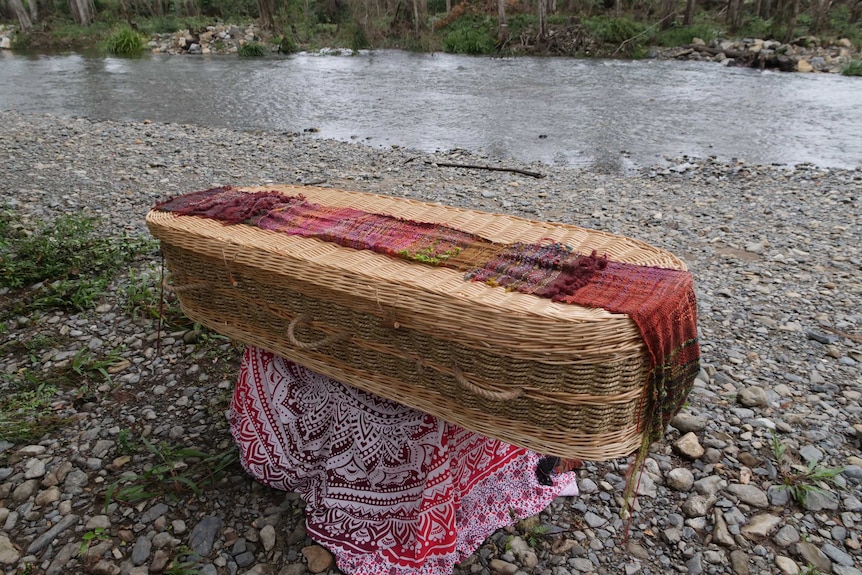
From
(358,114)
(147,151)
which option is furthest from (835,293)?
(358,114)

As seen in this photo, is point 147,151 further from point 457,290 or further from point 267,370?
point 457,290

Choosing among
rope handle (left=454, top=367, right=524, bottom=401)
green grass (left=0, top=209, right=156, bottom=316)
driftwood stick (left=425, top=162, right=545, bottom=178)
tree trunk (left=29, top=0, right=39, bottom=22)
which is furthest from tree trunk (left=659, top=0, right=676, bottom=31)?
tree trunk (left=29, top=0, right=39, bottom=22)

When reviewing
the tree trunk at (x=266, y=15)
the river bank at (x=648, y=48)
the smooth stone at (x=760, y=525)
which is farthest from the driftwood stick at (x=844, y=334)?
the tree trunk at (x=266, y=15)

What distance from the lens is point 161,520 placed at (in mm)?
2115

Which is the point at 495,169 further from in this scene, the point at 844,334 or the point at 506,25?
the point at 506,25

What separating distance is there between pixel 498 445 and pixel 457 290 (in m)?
0.79

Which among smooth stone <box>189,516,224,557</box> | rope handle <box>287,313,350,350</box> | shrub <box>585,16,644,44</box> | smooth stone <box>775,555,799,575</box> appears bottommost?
smooth stone <box>775,555,799,575</box>

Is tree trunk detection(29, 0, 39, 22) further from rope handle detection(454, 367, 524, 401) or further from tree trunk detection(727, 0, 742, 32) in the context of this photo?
rope handle detection(454, 367, 524, 401)

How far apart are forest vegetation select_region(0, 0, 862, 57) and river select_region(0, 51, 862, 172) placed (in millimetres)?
2446

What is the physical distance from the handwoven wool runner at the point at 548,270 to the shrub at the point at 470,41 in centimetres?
1789

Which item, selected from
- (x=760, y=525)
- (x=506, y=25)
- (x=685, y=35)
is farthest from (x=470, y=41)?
(x=760, y=525)

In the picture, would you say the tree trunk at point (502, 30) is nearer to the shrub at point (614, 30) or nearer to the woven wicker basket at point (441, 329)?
the shrub at point (614, 30)

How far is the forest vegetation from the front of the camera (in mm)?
17938

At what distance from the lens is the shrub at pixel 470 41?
1864 cm
